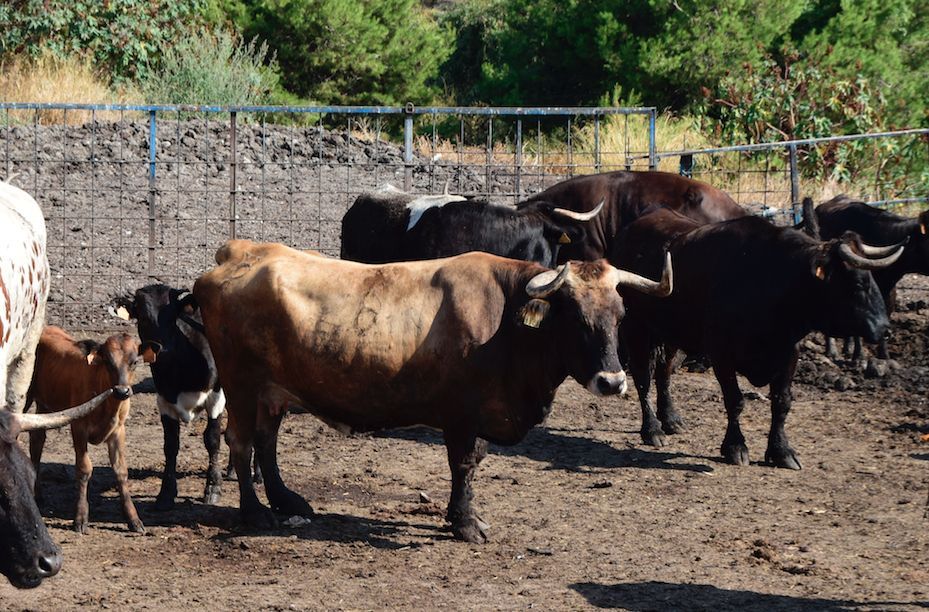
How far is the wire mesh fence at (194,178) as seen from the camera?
49.6 ft

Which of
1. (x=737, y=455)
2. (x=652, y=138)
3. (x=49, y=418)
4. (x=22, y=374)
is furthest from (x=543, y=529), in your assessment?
(x=652, y=138)

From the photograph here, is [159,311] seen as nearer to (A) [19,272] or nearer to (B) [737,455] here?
(A) [19,272]

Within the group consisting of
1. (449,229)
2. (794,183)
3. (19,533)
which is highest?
(794,183)

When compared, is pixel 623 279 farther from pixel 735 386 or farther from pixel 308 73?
pixel 308 73

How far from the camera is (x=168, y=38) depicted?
1008 inches

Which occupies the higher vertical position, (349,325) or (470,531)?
(349,325)

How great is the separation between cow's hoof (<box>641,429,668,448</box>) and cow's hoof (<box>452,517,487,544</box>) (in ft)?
9.89

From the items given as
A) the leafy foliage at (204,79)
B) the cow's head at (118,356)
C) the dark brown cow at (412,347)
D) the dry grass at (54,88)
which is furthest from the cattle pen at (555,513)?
the leafy foliage at (204,79)

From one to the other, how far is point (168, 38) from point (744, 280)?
58.8 ft

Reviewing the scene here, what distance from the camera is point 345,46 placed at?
2814 cm

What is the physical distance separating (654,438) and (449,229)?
254 cm

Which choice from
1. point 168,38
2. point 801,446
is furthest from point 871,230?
point 168,38

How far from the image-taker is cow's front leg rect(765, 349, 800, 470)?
32.6 feet

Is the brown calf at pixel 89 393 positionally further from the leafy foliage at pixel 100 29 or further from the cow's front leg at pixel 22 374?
the leafy foliage at pixel 100 29
